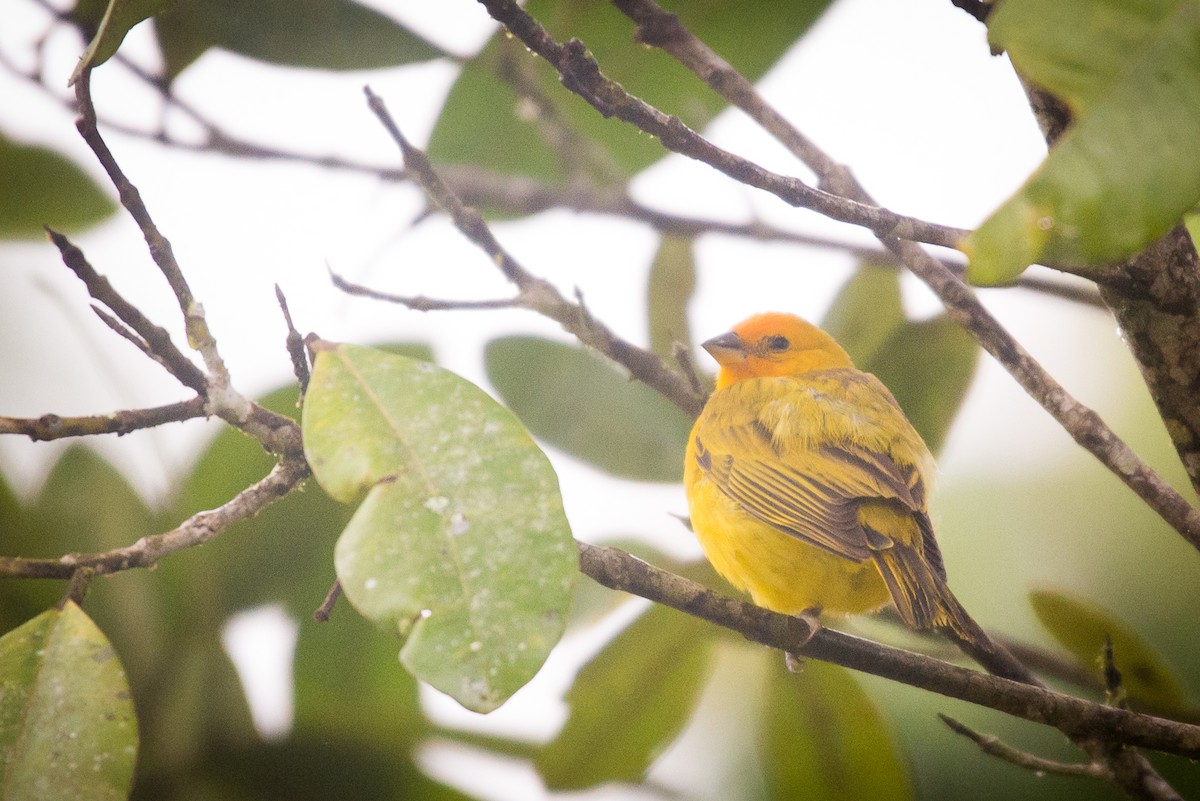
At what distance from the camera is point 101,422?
4.34 ft

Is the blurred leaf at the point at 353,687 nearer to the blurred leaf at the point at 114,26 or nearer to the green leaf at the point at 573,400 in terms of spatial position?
the green leaf at the point at 573,400

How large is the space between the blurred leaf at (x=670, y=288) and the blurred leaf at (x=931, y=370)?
1.80 feet

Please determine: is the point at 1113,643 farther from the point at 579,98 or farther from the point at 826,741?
the point at 579,98

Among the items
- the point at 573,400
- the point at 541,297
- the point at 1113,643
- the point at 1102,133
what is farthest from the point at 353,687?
the point at 1102,133

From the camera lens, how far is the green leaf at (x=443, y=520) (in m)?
1.12

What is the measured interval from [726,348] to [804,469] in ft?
3.22

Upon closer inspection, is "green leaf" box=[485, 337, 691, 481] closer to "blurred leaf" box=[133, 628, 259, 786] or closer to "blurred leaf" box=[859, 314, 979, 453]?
"blurred leaf" box=[859, 314, 979, 453]

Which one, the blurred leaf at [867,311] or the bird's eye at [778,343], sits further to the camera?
the bird's eye at [778,343]

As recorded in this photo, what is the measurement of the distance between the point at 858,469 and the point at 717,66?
1.15 meters

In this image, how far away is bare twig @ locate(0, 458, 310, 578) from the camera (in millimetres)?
1228

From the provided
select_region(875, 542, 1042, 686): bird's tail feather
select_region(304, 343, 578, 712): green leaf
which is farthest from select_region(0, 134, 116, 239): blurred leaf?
select_region(875, 542, 1042, 686): bird's tail feather

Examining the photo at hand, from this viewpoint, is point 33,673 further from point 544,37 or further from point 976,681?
point 976,681

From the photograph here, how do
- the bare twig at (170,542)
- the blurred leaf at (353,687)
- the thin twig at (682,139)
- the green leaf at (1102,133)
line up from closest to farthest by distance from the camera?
the green leaf at (1102,133) < the bare twig at (170,542) < the thin twig at (682,139) < the blurred leaf at (353,687)

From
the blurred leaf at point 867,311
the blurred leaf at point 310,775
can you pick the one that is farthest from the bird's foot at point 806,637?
the blurred leaf at point 310,775
